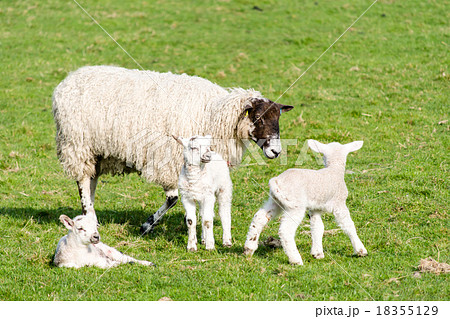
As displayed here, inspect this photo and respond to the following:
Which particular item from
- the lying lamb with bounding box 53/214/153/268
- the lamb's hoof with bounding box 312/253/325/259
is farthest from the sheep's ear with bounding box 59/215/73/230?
the lamb's hoof with bounding box 312/253/325/259

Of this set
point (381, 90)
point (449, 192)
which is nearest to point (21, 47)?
point (381, 90)

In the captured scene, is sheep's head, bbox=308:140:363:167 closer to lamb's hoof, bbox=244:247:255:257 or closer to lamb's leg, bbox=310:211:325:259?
lamb's leg, bbox=310:211:325:259

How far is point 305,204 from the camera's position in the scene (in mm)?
7105

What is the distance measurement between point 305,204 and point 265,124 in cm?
196

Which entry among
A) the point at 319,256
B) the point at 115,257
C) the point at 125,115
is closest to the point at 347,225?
the point at 319,256

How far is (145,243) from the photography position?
8492 millimetres

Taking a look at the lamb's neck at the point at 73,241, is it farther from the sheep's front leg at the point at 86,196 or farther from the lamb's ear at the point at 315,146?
the lamb's ear at the point at 315,146

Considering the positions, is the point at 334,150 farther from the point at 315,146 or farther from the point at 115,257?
the point at 115,257

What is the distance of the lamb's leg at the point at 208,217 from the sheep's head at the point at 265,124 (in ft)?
4.15

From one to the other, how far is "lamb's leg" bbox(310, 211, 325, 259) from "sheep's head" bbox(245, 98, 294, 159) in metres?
1.38

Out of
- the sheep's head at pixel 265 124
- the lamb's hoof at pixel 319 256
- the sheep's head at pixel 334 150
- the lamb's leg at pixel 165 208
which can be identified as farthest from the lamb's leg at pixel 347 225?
the lamb's leg at pixel 165 208

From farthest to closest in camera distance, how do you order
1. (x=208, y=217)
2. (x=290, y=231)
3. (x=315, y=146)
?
(x=208, y=217), (x=315, y=146), (x=290, y=231)

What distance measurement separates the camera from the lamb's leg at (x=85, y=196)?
371 inches
